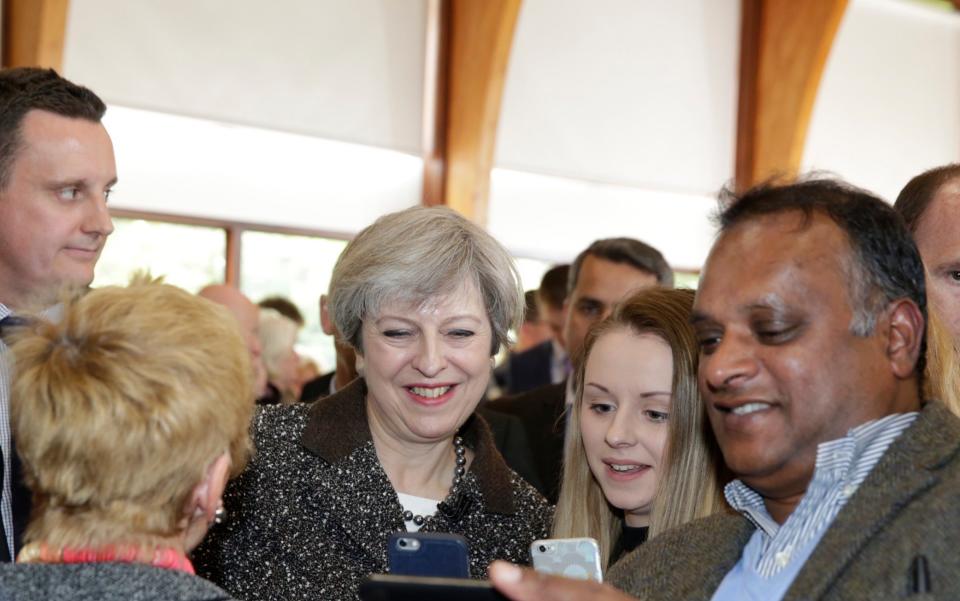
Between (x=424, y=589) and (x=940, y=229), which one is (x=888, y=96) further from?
(x=424, y=589)

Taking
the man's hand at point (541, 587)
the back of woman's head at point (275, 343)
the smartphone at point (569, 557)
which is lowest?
the back of woman's head at point (275, 343)

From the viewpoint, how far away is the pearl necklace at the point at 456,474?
3006mm

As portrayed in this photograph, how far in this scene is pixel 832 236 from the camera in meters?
1.96

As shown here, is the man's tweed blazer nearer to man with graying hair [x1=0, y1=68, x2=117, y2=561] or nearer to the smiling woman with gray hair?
the smiling woman with gray hair

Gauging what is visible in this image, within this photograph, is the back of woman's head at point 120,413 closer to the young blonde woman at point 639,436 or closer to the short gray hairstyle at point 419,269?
the short gray hairstyle at point 419,269

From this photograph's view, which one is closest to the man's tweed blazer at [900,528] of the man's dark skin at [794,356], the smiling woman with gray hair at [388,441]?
the man's dark skin at [794,356]

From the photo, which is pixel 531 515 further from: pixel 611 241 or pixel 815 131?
pixel 815 131

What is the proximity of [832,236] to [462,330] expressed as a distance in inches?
48.6

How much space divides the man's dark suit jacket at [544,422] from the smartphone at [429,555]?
2.69 m

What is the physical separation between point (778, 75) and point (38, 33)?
24.5 feet

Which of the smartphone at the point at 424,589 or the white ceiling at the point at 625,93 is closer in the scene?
the smartphone at the point at 424,589

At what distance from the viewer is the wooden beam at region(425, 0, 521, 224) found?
1063 centimetres

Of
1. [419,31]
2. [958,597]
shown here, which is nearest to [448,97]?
[419,31]

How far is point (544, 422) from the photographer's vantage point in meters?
5.00
